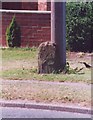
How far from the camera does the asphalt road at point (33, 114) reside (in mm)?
8797

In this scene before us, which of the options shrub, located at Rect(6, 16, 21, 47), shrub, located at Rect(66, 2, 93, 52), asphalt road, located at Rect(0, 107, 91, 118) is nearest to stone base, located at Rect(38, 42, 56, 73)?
asphalt road, located at Rect(0, 107, 91, 118)

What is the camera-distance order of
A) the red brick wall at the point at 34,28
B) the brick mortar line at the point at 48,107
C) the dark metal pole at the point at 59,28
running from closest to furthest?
the brick mortar line at the point at 48,107
the dark metal pole at the point at 59,28
the red brick wall at the point at 34,28

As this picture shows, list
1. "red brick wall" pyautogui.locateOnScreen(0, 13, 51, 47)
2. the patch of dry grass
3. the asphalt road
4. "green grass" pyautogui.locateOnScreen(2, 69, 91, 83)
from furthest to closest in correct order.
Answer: "red brick wall" pyautogui.locateOnScreen(0, 13, 51, 47) < "green grass" pyautogui.locateOnScreen(2, 69, 91, 83) < the patch of dry grass < the asphalt road

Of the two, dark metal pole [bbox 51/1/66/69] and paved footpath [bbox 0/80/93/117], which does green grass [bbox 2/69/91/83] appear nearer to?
dark metal pole [bbox 51/1/66/69]

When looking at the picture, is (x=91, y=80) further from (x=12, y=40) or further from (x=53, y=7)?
(x=12, y=40)

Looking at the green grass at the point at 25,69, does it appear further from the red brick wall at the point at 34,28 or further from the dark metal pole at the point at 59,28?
the red brick wall at the point at 34,28

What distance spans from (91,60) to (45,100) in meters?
5.65

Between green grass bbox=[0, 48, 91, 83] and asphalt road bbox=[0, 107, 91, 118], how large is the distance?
2517 mm

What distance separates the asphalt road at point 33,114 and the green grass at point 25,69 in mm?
2517

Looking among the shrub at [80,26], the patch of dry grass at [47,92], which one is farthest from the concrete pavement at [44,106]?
the shrub at [80,26]

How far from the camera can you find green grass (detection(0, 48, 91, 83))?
38.9 feet

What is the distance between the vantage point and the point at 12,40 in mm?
17688

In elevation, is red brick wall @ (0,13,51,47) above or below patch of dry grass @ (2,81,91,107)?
above

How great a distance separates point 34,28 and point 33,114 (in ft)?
29.9
